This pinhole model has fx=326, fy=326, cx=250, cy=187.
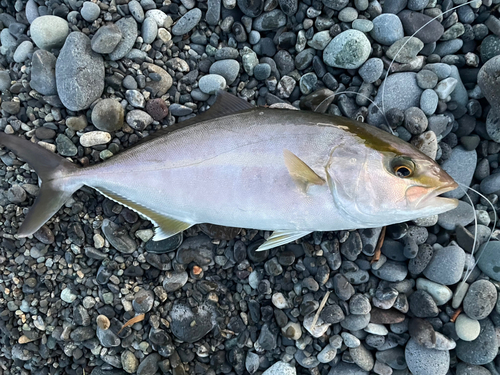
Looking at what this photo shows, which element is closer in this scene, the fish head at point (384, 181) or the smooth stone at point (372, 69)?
the fish head at point (384, 181)

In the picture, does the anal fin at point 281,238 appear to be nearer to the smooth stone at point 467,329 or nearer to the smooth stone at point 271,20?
the smooth stone at point 467,329

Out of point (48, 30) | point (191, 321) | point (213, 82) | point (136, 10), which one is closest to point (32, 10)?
point (48, 30)

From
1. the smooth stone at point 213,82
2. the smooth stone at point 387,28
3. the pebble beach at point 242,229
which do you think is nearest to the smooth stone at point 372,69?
the pebble beach at point 242,229

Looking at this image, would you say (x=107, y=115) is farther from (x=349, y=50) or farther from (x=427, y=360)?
(x=427, y=360)

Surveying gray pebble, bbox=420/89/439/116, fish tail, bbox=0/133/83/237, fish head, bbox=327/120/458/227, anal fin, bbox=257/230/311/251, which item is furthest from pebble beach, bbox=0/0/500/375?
fish head, bbox=327/120/458/227

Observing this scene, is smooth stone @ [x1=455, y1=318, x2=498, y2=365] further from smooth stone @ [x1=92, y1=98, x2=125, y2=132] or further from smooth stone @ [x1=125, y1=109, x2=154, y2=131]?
smooth stone @ [x1=92, y1=98, x2=125, y2=132]

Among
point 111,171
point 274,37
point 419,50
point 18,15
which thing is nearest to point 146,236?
point 111,171
